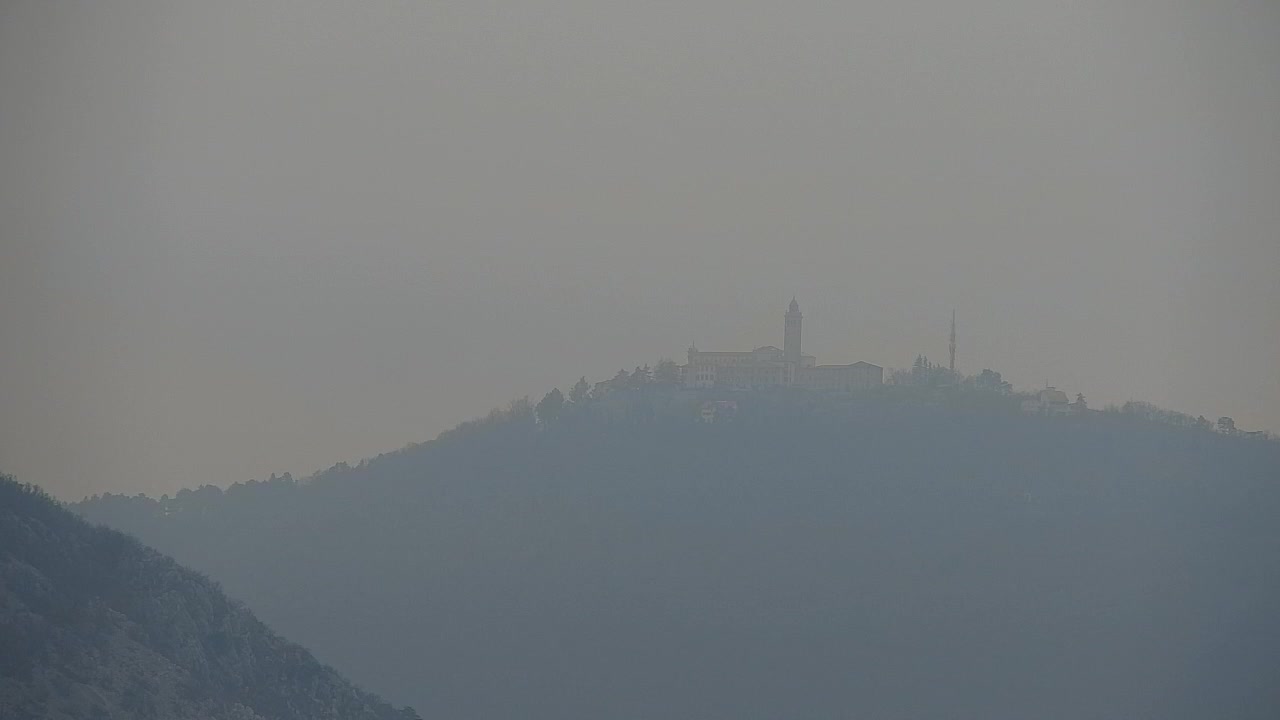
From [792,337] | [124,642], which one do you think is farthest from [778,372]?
[124,642]

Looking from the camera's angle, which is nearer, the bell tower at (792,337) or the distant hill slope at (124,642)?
the distant hill slope at (124,642)

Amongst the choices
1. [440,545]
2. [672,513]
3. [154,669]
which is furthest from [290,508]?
[154,669]

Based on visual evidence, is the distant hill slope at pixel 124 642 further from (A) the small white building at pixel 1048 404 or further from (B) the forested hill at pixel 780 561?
(A) the small white building at pixel 1048 404

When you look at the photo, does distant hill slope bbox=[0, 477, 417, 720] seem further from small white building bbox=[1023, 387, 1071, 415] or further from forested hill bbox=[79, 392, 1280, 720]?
small white building bbox=[1023, 387, 1071, 415]

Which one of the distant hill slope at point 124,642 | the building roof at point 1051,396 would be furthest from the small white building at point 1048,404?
the distant hill slope at point 124,642

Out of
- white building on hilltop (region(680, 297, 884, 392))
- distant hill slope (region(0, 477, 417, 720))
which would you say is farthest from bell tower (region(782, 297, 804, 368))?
distant hill slope (region(0, 477, 417, 720))

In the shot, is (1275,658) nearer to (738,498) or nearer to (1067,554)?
(1067,554)

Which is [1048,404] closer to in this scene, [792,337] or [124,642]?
[792,337]
